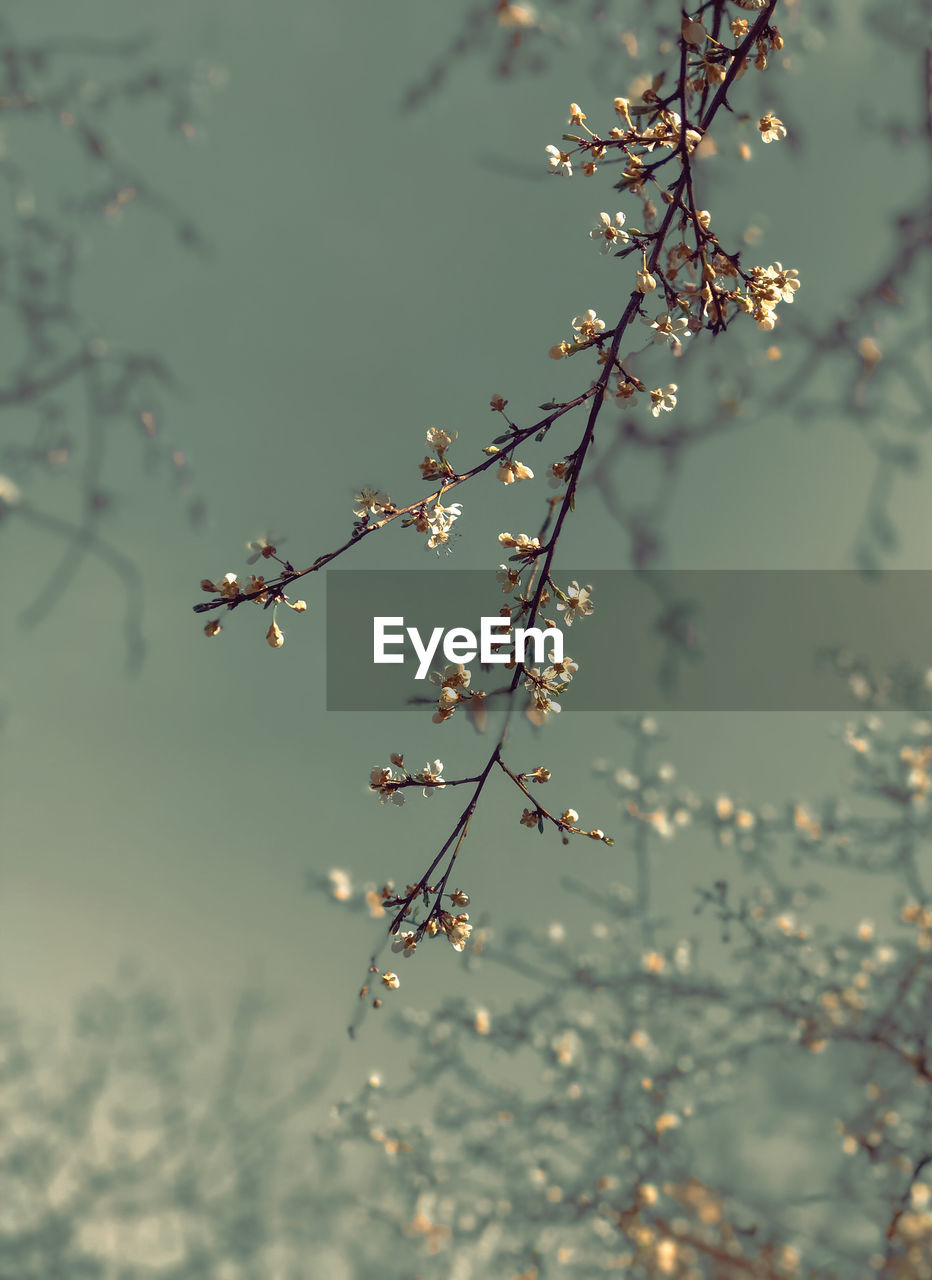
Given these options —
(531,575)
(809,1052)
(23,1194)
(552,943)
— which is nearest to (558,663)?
(531,575)

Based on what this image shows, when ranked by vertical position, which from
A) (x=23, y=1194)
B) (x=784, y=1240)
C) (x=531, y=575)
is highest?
(x=531, y=575)

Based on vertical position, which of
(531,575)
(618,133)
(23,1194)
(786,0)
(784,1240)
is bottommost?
(23,1194)

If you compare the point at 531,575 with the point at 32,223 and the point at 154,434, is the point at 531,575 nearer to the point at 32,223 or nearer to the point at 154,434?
the point at 154,434

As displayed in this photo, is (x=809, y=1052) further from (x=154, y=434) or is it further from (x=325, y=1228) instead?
(x=325, y=1228)

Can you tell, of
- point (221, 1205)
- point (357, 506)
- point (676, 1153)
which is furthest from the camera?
point (221, 1205)

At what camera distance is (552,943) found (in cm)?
650

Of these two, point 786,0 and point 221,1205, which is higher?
point 786,0

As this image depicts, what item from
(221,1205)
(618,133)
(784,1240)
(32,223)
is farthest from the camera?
(221,1205)

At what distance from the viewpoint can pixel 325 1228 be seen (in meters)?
7.62

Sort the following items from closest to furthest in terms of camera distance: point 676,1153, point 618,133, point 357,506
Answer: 1. point 618,133
2. point 357,506
3. point 676,1153

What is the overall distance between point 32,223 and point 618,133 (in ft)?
8.09

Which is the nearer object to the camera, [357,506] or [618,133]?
[618,133]

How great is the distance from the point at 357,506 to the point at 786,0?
1.67 m

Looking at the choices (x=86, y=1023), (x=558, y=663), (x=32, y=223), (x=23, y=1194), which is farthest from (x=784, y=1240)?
(x=23, y=1194)
